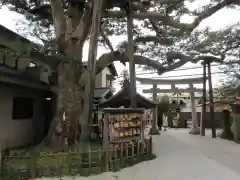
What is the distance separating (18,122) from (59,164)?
5899 millimetres

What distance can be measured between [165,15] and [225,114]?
8.31 metres

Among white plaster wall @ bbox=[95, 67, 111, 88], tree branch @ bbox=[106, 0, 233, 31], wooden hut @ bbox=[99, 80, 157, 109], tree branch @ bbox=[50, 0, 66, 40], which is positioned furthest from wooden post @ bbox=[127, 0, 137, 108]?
white plaster wall @ bbox=[95, 67, 111, 88]

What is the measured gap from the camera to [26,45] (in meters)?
9.00

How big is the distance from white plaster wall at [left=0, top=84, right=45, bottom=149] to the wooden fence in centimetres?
443

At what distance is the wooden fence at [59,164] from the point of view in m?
6.69

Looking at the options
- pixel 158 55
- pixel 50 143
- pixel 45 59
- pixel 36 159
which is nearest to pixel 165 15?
pixel 158 55

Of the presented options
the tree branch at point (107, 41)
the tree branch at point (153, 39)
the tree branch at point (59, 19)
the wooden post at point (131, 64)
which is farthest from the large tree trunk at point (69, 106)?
the tree branch at point (153, 39)

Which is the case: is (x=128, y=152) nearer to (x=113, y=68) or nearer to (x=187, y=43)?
(x=187, y=43)

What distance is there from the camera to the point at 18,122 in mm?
12031

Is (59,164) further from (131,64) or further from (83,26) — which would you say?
(83,26)

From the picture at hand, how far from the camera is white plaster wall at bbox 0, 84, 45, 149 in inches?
433

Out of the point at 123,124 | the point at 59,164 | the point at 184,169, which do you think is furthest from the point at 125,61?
the point at 59,164

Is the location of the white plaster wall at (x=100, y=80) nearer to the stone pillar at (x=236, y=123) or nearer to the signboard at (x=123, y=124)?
the stone pillar at (x=236, y=123)

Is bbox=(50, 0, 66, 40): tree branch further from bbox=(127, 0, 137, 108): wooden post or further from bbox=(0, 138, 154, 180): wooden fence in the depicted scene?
bbox=(0, 138, 154, 180): wooden fence
